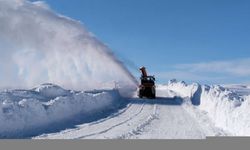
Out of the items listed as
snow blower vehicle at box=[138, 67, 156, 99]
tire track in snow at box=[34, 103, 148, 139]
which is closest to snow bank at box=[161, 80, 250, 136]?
tire track in snow at box=[34, 103, 148, 139]

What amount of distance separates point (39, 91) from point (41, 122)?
12.0 metres

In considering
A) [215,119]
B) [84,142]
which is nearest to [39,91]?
[215,119]

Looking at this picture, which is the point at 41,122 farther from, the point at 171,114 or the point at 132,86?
the point at 132,86

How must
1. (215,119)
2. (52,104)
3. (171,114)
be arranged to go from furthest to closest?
(171,114) < (215,119) < (52,104)

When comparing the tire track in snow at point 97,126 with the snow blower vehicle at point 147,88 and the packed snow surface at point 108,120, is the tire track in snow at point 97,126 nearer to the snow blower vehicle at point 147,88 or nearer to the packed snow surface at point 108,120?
the packed snow surface at point 108,120

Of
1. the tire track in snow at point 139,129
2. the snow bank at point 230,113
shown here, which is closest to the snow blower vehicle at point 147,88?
the snow bank at point 230,113

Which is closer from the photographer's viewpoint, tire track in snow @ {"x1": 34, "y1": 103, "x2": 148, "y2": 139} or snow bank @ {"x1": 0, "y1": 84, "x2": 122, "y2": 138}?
tire track in snow @ {"x1": 34, "y1": 103, "x2": 148, "y2": 139}

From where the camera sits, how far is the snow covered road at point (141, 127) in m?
19.4

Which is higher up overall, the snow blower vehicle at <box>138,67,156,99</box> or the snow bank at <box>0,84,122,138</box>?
the snow blower vehicle at <box>138,67,156,99</box>

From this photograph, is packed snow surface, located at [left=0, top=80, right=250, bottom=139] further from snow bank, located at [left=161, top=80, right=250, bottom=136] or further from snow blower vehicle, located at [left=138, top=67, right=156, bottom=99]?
snow blower vehicle, located at [left=138, top=67, right=156, bottom=99]

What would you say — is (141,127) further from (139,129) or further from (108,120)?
(108,120)

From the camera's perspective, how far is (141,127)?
Answer: 72.6ft

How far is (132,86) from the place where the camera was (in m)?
54.3

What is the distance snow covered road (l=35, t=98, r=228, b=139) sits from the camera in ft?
63.7
